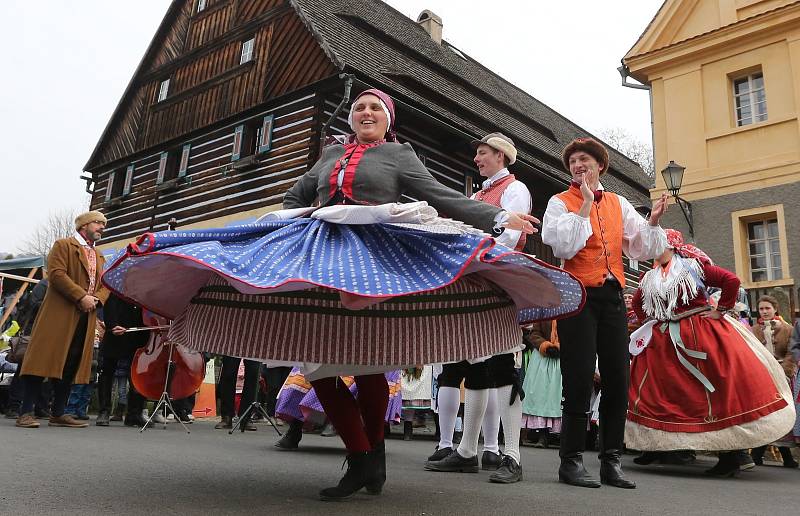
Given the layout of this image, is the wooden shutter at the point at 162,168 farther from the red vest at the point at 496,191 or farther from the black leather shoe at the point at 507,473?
the black leather shoe at the point at 507,473

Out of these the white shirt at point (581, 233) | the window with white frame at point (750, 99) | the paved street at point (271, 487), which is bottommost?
the paved street at point (271, 487)

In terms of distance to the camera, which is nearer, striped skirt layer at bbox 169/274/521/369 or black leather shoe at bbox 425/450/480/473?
striped skirt layer at bbox 169/274/521/369

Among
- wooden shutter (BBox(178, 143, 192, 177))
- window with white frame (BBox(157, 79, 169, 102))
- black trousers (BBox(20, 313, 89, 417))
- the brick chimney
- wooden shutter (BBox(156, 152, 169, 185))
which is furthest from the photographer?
the brick chimney

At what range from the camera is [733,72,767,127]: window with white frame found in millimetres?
13273

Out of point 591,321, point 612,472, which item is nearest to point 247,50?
point 591,321

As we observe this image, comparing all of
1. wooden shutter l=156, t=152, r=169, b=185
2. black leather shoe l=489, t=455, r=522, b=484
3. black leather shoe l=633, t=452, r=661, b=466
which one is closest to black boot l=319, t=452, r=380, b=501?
black leather shoe l=489, t=455, r=522, b=484

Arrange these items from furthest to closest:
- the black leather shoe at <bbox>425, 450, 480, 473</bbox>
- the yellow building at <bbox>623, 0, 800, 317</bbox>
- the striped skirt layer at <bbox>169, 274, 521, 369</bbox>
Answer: the yellow building at <bbox>623, 0, 800, 317</bbox>
the black leather shoe at <bbox>425, 450, 480, 473</bbox>
the striped skirt layer at <bbox>169, 274, 521, 369</bbox>

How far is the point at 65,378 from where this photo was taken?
19.1 ft

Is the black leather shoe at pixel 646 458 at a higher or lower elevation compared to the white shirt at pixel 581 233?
lower

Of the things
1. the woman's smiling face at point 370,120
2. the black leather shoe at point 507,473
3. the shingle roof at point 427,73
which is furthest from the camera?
the shingle roof at point 427,73

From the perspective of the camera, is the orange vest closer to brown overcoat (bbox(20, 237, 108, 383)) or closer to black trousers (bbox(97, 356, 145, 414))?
brown overcoat (bbox(20, 237, 108, 383))

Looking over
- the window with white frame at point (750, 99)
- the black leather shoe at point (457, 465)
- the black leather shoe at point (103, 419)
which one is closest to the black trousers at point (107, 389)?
the black leather shoe at point (103, 419)

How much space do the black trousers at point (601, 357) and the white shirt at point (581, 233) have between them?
0.89 feet

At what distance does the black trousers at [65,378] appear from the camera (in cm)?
572
